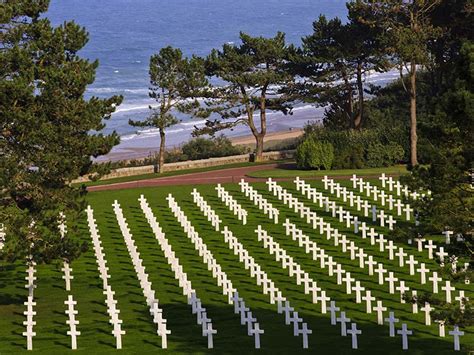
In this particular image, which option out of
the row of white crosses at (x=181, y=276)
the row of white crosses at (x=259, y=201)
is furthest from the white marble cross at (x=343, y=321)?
the row of white crosses at (x=259, y=201)

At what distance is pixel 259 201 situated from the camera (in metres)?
49.5

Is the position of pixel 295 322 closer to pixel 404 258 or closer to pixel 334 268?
pixel 334 268

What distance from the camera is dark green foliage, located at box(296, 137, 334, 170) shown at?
59781 millimetres

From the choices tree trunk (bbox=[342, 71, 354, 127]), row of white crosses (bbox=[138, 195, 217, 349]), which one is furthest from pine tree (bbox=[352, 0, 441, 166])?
row of white crosses (bbox=[138, 195, 217, 349])

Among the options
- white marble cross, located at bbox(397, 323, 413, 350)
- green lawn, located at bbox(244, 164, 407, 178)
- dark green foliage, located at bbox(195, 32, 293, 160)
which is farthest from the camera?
dark green foliage, located at bbox(195, 32, 293, 160)

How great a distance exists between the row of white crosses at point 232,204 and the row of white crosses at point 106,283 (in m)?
4.87

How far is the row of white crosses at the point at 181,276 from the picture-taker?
101ft

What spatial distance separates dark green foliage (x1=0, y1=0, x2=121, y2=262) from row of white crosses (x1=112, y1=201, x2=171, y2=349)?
1968 millimetres

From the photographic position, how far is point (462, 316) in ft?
83.6

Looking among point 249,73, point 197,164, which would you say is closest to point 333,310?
point 197,164

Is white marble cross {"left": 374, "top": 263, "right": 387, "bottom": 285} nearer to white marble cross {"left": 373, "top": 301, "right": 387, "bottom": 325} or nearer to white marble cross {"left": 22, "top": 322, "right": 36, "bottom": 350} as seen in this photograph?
white marble cross {"left": 373, "top": 301, "right": 387, "bottom": 325}

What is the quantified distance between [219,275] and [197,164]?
3385 centimetres

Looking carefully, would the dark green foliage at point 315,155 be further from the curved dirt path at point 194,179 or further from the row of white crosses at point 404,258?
the row of white crosses at point 404,258

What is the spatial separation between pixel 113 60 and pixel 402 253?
15544cm
